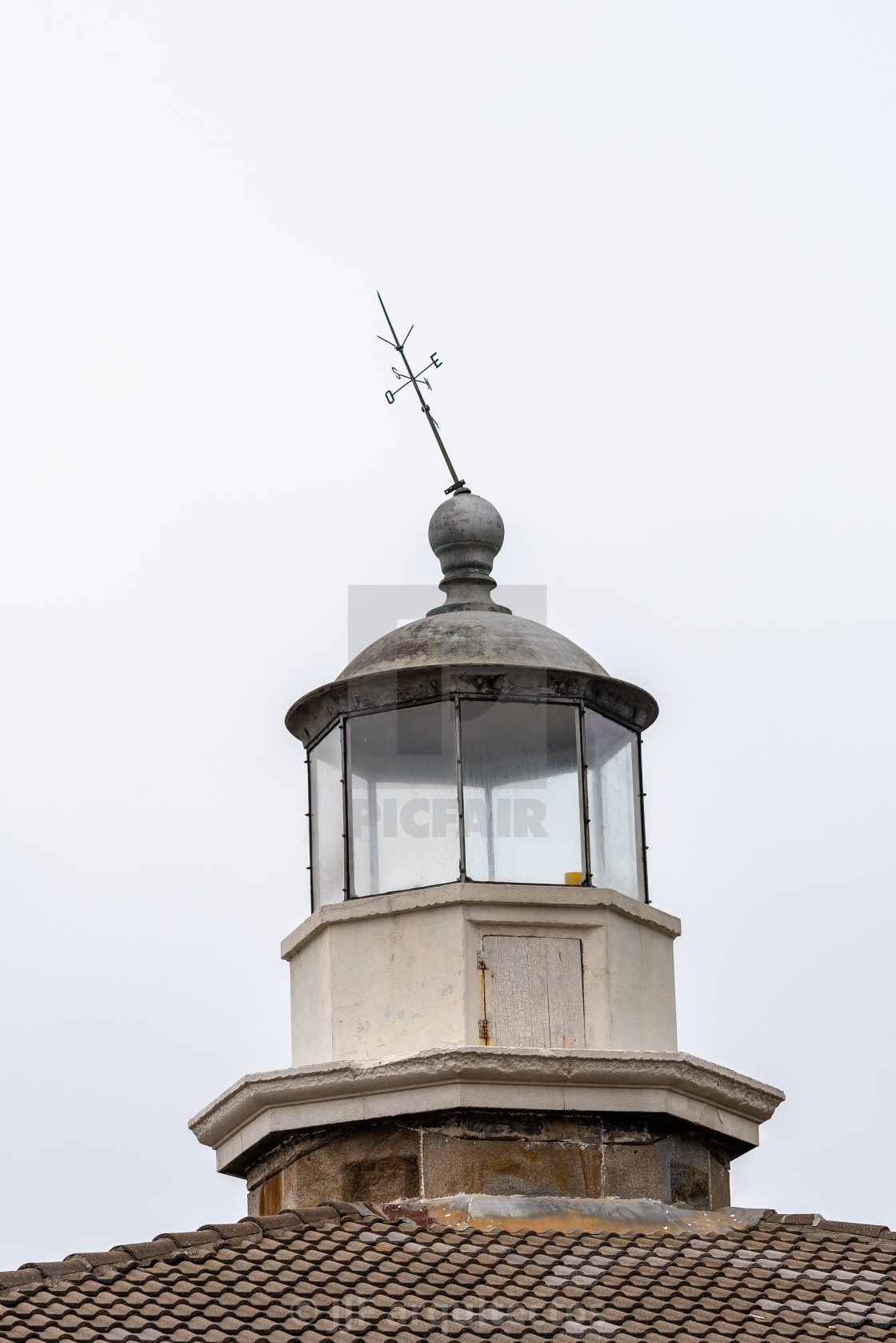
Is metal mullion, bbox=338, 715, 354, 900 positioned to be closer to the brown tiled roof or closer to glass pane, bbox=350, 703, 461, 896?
glass pane, bbox=350, 703, 461, 896

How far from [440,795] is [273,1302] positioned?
3.62 m

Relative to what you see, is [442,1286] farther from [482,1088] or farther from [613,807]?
[613,807]

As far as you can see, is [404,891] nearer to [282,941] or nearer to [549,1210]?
[282,941]

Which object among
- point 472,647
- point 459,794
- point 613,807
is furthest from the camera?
point 613,807

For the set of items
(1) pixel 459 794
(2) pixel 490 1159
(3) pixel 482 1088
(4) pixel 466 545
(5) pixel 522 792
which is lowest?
(2) pixel 490 1159

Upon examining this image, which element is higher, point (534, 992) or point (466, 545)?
point (466, 545)

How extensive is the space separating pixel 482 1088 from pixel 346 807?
6.95 ft

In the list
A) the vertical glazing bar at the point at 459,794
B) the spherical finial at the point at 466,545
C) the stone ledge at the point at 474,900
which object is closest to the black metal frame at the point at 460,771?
the vertical glazing bar at the point at 459,794

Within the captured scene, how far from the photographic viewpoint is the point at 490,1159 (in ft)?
35.1

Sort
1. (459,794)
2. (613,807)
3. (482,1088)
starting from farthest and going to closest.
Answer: (613,807) → (459,794) → (482,1088)

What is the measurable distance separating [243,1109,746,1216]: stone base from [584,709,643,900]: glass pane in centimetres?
157

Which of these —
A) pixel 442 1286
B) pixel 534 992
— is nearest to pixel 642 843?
pixel 534 992

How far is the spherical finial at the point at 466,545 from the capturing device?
41.7 feet

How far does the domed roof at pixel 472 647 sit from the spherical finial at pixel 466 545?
27 cm
